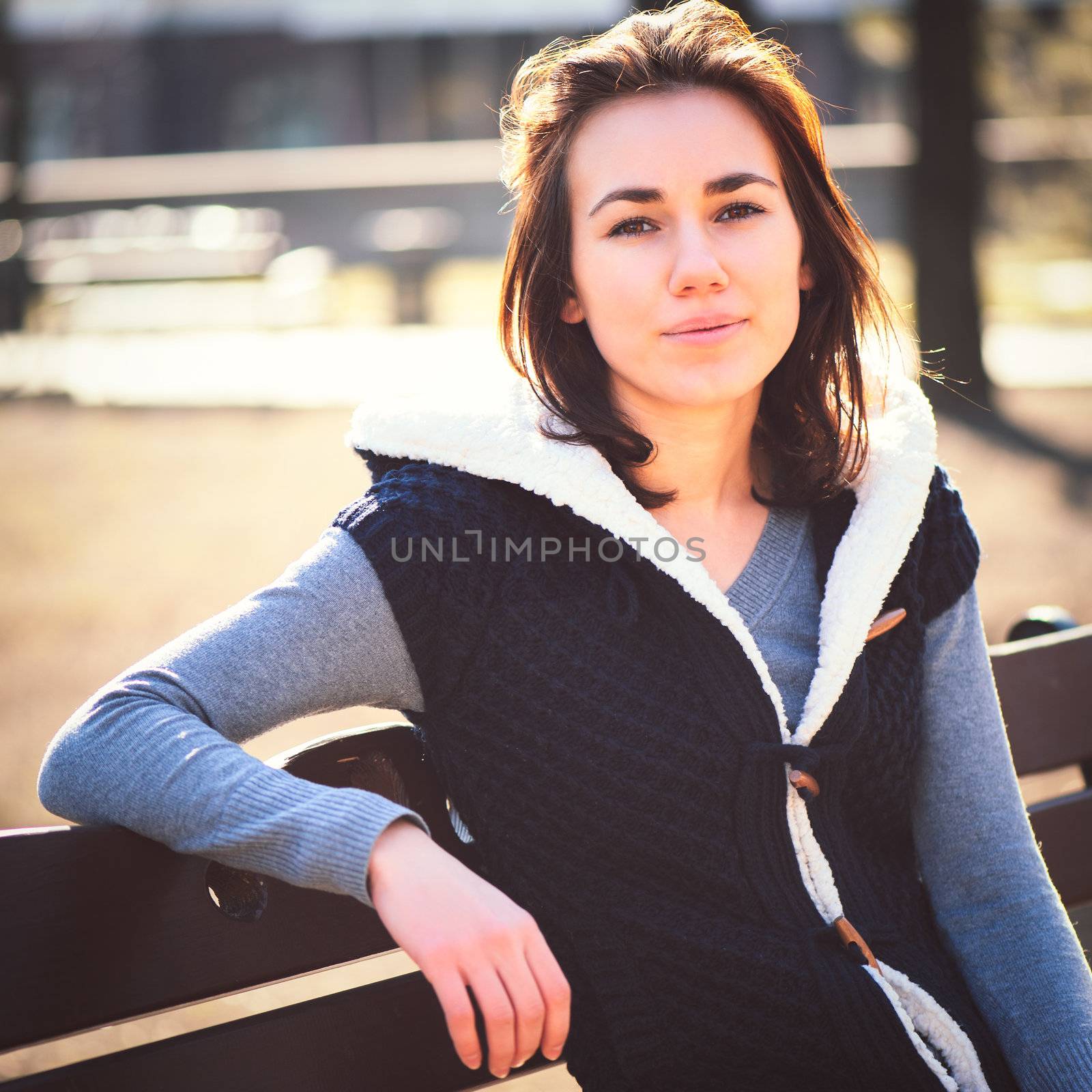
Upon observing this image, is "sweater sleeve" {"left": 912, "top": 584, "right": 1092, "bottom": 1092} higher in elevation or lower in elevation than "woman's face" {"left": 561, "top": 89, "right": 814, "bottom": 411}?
lower

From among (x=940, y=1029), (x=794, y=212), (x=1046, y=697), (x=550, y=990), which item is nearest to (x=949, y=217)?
(x=1046, y=697)

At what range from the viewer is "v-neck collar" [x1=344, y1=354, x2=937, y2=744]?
5.76 ft

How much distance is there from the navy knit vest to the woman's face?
0.94 feet

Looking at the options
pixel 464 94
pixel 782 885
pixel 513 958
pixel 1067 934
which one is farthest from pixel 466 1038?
pixel 464 94

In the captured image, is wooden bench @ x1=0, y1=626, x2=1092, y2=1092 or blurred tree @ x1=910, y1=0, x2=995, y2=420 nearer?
wooden bench @ x1=0, y1=626, x2=1092, y2=1092

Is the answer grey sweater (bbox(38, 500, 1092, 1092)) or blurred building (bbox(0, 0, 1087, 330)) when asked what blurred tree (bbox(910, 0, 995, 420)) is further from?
blurred building (bbox(0, 0, 1087, 330))

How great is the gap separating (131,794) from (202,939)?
231 millimetres

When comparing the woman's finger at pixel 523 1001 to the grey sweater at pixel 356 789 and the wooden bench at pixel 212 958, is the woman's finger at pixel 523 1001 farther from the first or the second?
the wooden bench at pixel 212 958

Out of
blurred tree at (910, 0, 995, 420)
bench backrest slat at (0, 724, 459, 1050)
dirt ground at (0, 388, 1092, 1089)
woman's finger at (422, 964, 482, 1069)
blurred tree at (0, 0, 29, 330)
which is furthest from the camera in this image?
blurred tree at (0, 0, 29, 330)

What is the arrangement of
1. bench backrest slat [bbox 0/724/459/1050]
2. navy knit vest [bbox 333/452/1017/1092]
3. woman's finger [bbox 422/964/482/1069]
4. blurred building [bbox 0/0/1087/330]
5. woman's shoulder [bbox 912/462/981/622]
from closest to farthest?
woman's finger [bbox 422/964/482/1069] < bench backrest slat [bbox 0/724/459/1050] < navy knit vest [bbox 333/452/1017/1092] < woman's shoulder [bbox 912/462/981/622] < blurred building [bbox 0/0/1087/330]

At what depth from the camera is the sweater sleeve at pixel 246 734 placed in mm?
1415

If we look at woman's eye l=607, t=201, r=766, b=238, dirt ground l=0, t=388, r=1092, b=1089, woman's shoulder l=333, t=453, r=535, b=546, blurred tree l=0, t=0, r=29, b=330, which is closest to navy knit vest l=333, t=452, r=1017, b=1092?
woman's shoulder l=333, t=453, r=535, b=546

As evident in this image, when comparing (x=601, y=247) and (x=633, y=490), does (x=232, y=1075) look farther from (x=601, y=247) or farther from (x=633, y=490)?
(x=601, y=247)

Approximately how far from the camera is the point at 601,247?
1.86 m
